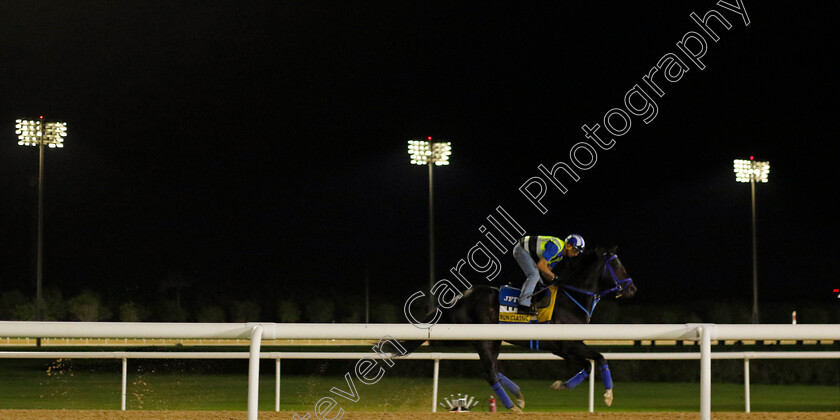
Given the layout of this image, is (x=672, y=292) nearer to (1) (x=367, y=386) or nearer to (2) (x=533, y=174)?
(2) (x=533, y=174)

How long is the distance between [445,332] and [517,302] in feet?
11.9

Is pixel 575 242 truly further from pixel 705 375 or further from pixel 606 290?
pixel 705 375

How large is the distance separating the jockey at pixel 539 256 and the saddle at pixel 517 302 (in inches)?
1.5

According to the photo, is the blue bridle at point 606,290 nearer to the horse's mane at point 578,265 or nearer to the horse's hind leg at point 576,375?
the horse's mane at point 578,265

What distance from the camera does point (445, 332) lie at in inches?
88.3

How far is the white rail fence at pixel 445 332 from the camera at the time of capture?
2.17m

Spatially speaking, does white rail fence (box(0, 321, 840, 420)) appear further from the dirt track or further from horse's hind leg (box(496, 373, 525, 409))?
horse's hind leg (box(496, 373, 525, 409))

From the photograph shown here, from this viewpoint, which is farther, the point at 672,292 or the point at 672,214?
the point at 672,214

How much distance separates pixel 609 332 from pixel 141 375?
1115 centimetres

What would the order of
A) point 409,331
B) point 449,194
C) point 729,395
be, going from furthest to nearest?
1. point 449,194
2. point 729,395
3. point 409,331

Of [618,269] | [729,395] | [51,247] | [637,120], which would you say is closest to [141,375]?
[729,395]

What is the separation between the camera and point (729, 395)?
11.1 meters

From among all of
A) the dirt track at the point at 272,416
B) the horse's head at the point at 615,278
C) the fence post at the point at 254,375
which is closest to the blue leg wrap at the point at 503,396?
the dirt track at the point at 272,416

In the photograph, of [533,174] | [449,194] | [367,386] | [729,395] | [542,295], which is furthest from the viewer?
[449,194]
